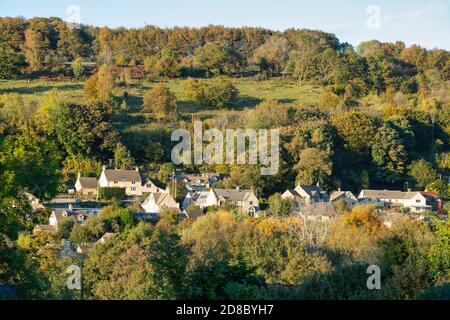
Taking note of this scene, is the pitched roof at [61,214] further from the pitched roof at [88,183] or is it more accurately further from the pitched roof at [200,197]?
the pitched roof at [200,197]

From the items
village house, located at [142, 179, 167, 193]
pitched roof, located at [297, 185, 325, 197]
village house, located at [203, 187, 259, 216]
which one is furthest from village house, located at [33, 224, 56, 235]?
pitched roof, located at [297, 185, 325, 197]

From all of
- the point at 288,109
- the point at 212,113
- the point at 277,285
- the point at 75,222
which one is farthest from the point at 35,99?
the point at 277,285

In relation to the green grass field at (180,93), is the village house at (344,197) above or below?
below

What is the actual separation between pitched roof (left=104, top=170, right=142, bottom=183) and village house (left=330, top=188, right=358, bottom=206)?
8653mm

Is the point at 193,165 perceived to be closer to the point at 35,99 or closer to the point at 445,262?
the point at 35,99

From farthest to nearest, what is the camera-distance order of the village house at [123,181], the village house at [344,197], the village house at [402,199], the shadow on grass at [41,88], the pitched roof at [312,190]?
the shadow on grass at [41,88], the village house at [402,199], the village house at [123,181], the pitched roof at [312,190], the village house at [344,197]

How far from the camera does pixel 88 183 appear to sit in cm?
3381

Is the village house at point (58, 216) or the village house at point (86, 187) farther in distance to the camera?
the village house at point (86, 187)

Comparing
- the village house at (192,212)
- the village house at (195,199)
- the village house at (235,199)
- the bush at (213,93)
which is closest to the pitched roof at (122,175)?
the village house at (195,199)

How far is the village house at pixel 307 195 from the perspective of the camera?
3209 cm

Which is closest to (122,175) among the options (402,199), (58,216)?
(58,216)

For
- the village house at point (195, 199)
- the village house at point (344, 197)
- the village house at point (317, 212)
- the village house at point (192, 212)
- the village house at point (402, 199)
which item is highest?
the village house at point (317, 212)

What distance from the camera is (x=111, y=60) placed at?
54.2 m

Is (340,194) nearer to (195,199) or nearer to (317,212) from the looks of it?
(317,212)
